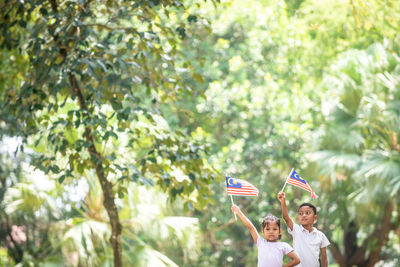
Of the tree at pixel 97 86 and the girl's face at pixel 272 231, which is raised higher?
the tree at pixel 97 86

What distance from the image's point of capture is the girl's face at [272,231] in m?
3.82

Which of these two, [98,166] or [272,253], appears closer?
[272,253]

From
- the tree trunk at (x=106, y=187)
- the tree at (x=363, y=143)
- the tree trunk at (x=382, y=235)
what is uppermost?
the tree trunk at (x=106, y=187)

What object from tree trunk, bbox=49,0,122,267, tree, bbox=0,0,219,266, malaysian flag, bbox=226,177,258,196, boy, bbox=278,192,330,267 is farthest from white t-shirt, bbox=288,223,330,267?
tree trunk, bbox=49,0,122,267

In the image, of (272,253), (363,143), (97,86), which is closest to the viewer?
(272,253)

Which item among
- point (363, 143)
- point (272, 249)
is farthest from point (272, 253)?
point (363, 143)

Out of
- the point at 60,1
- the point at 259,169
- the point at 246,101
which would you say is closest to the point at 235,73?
the point at 246,101

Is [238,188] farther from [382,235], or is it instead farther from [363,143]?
[382,235]

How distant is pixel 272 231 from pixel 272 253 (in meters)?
0.12

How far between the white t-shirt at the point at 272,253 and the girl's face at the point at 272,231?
0.04 m

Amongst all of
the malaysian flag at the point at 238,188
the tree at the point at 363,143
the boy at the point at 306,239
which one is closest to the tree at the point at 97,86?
the malaysian flag at the point at 238,188

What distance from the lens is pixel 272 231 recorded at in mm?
3824

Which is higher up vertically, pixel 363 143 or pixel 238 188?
pixel 238 188

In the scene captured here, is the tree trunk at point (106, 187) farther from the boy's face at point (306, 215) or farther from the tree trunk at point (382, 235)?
the tree trunk at point (382, 235)
